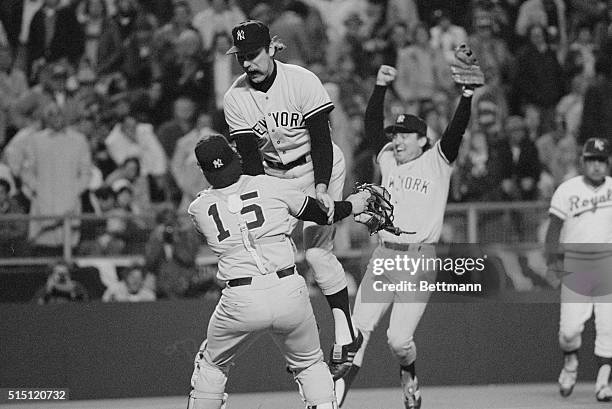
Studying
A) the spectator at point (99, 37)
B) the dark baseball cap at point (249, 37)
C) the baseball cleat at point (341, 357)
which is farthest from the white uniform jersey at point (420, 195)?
the spectator at point (99, 37)

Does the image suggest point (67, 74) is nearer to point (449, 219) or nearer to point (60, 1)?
point (60, 1)

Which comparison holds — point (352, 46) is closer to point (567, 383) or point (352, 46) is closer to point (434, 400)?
point (434, 400)

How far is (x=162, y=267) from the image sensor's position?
12.7 meters

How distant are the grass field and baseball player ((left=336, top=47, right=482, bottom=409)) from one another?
1.06m

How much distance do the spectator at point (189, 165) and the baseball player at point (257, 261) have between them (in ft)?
18.9

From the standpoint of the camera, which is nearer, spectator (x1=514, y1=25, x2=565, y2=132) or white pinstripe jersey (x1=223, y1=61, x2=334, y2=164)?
white pinstripe jersey (x1=223, y1=61, x2=334, y2=164)

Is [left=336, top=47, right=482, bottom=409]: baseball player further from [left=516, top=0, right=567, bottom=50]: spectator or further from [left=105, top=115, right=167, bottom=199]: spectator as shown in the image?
[left=516, top=0, right=567, bottom=50]: spectator

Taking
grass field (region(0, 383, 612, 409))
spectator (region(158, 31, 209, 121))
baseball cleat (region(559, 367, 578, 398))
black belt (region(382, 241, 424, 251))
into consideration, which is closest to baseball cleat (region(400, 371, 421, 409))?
grass field (region(0, 383, 612, 409))

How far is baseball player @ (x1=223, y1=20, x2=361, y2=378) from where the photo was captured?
8734 mm

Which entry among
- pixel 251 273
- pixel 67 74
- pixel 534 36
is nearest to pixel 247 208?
pixel 251 273

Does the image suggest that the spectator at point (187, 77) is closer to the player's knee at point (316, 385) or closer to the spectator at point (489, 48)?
the spectator at point (489, 48)

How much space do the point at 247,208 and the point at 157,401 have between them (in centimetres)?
492

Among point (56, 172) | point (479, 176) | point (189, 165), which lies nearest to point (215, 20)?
point (189, 165)

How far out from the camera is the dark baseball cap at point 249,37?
8453 mm
